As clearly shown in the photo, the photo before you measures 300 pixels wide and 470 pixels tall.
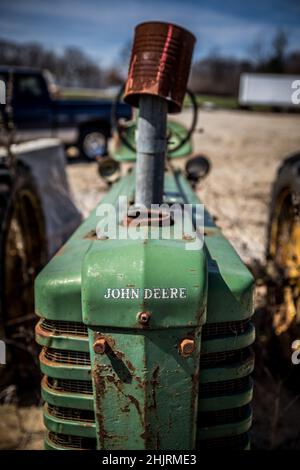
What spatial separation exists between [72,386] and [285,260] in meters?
2.28

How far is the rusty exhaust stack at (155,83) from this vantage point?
184cm

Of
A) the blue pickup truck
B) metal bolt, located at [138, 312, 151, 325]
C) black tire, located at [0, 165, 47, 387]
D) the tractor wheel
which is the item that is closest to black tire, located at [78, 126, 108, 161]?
the blue pickup truck

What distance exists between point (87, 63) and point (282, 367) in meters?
37.1

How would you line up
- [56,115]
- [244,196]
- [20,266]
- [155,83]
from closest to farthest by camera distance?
[155,83] < [20,266] < [244,196] < [56,115]

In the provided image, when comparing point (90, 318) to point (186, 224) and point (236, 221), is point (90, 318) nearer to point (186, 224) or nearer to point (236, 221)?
point (186, 224)

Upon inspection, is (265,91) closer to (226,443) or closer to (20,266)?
(20,266)

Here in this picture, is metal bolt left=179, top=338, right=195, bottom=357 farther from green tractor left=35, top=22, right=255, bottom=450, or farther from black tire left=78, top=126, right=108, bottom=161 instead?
black tire left=78, top=126, right=108, bottom=161

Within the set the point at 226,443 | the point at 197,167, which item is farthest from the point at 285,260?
the point at 226,443

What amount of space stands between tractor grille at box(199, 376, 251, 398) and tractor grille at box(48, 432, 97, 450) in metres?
0.46

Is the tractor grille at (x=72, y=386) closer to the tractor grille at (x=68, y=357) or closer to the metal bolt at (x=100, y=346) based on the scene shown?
the tractor grille at (x=68, y=357)

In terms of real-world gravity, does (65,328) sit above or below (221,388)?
above

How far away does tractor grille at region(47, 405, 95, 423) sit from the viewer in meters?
1.68

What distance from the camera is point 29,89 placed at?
9.14 meters
